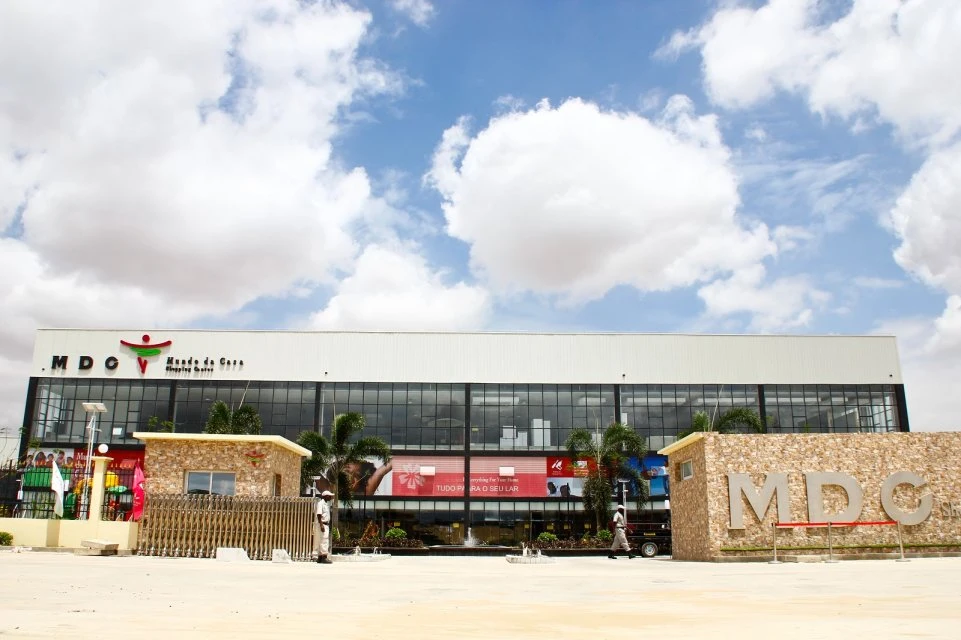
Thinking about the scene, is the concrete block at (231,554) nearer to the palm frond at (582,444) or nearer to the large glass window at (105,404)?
the palm frond at (582,444)

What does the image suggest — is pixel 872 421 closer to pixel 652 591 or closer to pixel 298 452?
pixel 298 452

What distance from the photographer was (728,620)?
898 cm

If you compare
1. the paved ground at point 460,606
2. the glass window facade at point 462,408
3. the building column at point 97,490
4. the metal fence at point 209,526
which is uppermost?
the glass window facade at point 462,408

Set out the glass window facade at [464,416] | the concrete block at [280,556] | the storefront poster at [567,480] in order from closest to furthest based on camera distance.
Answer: the concrete block at [280,556], the storefront poster at [567,480], the glass window facade at [464,416]

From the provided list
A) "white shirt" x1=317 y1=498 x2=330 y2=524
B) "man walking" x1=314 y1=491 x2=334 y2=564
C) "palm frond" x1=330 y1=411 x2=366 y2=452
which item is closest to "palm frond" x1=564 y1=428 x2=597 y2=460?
"palm frond" x1=330 y1=411 x2=366 y2=452

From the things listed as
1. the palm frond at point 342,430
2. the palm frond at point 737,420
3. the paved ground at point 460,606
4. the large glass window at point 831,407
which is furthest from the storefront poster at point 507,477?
→ the paved ground at point 460,606

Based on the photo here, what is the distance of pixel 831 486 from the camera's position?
87.8ft

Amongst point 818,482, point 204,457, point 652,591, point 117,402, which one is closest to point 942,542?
point 818,482

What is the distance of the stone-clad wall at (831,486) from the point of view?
86.5ft

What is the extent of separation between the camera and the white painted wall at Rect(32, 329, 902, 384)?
53.8 m

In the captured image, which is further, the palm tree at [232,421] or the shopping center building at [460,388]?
the shopping center building at [460,388]

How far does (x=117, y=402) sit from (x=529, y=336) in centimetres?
2740

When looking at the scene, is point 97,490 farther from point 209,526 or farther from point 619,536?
point 619,536

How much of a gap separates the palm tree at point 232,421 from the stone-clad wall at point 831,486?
26.6 m
